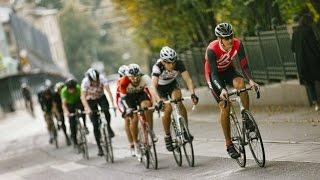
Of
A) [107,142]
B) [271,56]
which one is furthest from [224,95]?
[271,56]

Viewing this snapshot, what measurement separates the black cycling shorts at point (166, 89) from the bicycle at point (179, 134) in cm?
37

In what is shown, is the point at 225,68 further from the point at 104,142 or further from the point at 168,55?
→ the point at 104,142

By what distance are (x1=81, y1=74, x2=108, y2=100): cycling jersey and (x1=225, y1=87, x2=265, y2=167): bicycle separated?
18.8ft

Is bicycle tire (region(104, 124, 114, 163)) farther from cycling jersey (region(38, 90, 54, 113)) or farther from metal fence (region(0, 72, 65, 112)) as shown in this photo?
metal fence (region(0, 72, 65, 112))

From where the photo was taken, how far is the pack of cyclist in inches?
391

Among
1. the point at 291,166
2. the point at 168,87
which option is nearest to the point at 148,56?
the point at 168,87

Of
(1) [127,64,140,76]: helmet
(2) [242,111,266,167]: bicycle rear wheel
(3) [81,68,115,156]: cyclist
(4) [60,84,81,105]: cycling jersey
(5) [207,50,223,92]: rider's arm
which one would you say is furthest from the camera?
(4) [60,84,81,105]: cycling jersey

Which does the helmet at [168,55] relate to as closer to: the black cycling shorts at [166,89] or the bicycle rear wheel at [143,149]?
the black cycling shorts at [166,89]

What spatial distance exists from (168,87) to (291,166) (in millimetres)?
3264

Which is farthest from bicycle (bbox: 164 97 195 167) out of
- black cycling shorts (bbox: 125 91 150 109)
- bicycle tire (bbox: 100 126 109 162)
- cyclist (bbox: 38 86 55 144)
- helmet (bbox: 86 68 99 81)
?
cyclist (bbox: 38 86 55 144)

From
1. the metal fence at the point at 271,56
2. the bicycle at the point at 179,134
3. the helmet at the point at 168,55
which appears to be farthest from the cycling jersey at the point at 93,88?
the helmet at the point at 168,55

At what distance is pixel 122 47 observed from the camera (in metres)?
128

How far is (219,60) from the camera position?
10195mm

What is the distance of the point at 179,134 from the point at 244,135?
2.03m
